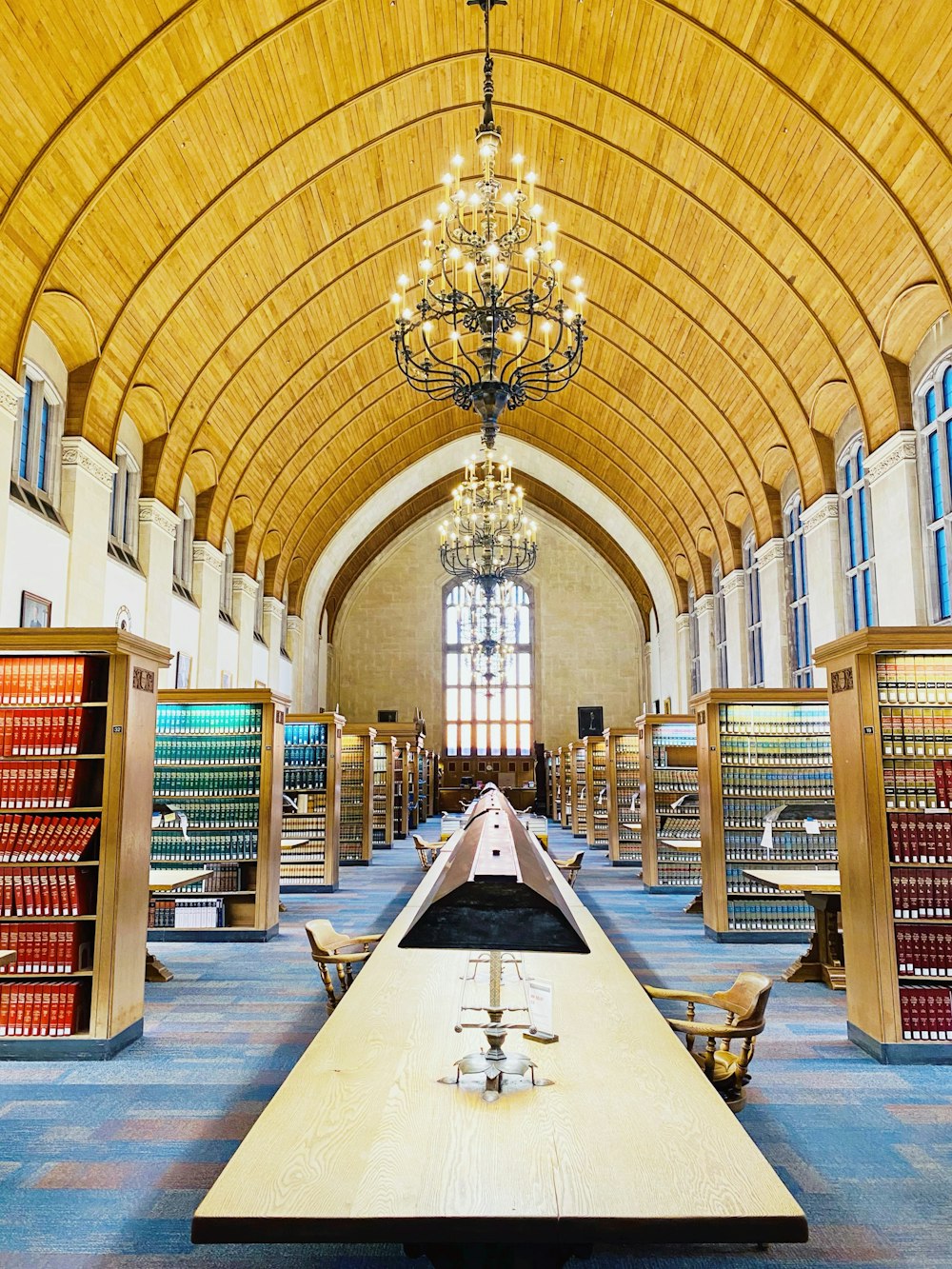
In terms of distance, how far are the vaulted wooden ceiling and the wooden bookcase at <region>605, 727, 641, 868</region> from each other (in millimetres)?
5430

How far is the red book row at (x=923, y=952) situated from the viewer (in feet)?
16.2

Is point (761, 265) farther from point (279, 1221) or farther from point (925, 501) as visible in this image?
point (279, 1221)

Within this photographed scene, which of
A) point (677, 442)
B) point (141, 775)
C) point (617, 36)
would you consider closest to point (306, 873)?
point (141, 775)

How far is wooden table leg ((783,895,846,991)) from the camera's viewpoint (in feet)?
21.7

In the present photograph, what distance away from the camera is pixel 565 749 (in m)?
22.6

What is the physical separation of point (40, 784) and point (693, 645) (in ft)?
65.9

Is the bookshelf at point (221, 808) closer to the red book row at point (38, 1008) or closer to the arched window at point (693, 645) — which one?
the red book row at point (38, 1008)

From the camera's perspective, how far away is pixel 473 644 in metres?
18.2

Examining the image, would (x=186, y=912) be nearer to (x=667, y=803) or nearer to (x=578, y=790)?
(x=667, y=803)

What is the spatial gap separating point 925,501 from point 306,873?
941 centimetres

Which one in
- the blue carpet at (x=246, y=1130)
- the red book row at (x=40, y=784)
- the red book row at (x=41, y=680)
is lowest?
the blue carpet at (x=246, y=1130)

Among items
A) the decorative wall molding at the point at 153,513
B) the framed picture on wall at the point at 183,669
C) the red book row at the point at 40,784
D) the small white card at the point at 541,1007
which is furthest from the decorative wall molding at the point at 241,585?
the small white card at the point at 541,1007

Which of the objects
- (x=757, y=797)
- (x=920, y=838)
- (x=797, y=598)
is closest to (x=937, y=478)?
(x=797, y=598)

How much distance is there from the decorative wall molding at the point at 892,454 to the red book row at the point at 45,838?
36.2ft
